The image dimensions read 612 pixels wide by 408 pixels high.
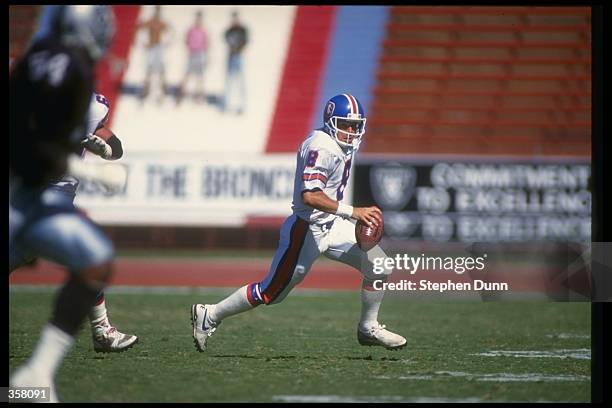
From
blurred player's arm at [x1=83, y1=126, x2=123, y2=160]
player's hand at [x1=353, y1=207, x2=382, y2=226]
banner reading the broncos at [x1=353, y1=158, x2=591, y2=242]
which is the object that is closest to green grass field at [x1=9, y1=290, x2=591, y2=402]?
player's hand at [x1=353, y1=207, x2=382, y2=226]

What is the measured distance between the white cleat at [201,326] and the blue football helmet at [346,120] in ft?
4.14

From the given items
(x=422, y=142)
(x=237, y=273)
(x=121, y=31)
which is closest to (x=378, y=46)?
(x=422, y=142)

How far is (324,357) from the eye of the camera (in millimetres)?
5609

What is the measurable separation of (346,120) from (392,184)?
721cm

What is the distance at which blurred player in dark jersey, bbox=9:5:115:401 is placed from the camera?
3754mm

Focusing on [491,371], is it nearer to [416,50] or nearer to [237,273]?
[237,273]

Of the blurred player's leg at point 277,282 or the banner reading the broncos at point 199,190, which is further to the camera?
the banner reading the broncos at point 199,190

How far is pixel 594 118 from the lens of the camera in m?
5.64

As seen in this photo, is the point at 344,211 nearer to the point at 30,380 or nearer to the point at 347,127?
the point at 347,127

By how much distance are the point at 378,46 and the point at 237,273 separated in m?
6.57

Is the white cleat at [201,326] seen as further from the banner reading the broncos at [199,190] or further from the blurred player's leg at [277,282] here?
the banner reading the broncos at [199,190]

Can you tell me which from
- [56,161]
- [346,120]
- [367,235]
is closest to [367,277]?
[367,235]

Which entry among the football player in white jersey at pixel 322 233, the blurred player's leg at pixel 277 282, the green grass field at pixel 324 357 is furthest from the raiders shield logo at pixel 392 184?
the blurred player's leg at pixel 277 282

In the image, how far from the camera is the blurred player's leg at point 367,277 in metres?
5.78
